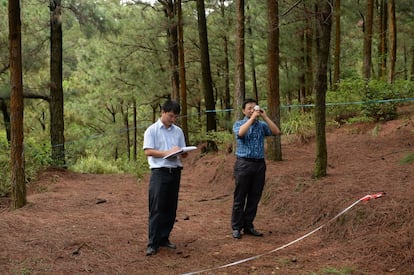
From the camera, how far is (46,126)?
103 feet

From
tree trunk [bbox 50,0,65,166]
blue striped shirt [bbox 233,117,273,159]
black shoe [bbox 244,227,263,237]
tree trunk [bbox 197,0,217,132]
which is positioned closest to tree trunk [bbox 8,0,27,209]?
blue striped shirt [bbox 233,117,273,159]

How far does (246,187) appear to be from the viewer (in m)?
5.50

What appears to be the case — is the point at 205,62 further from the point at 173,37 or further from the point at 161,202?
the point at 161,202

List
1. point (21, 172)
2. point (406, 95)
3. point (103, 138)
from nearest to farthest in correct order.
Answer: point (21, 172), point (406, 95), point (103, 138)

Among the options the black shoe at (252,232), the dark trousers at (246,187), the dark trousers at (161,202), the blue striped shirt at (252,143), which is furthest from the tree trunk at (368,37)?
the dark trousers at (161,202)

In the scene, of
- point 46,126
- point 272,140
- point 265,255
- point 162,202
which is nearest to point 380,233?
point 265,255

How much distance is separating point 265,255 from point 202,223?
188cm

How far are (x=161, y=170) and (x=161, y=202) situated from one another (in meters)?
0.38

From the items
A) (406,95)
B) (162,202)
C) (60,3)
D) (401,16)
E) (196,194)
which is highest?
(401,16)

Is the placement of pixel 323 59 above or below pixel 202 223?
above

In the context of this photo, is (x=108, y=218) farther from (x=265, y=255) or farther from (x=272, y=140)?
(x=272, y=140)

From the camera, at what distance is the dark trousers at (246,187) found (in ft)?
17.9

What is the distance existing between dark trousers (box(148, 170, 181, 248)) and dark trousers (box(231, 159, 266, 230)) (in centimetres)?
87

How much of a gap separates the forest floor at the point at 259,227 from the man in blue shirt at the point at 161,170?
10.9 inches
